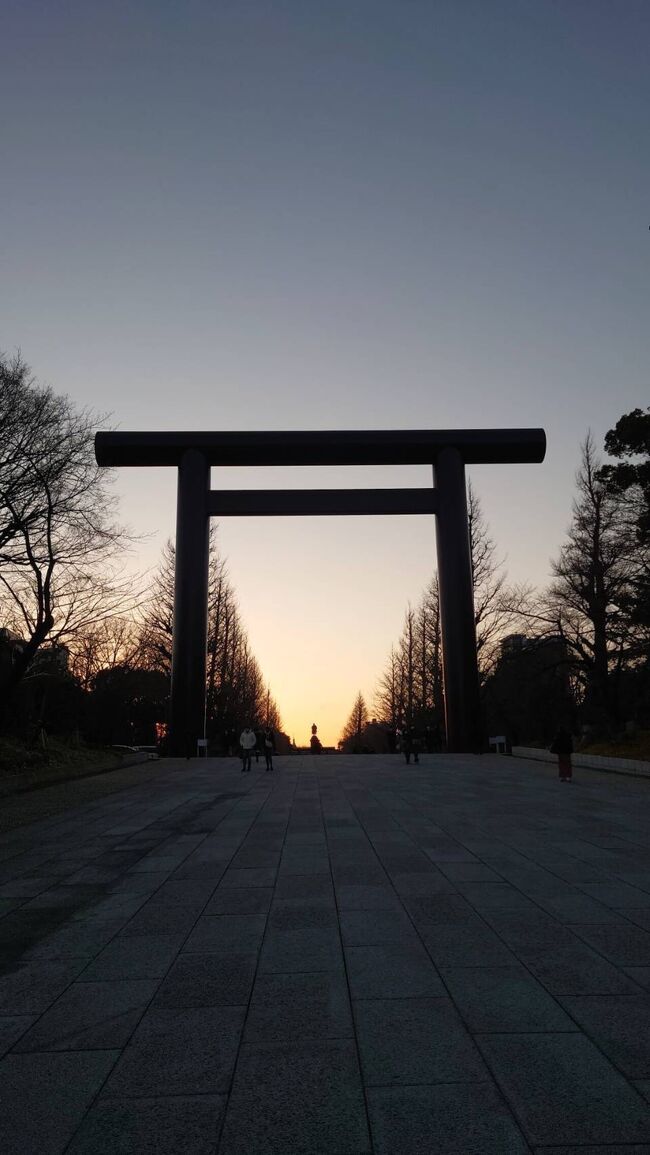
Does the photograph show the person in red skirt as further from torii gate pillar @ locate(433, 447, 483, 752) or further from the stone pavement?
torii gate pillar @ locate(433, 447, 483, 752)

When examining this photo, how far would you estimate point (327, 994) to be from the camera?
12.3 feet

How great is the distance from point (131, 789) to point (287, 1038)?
1170 centimetres

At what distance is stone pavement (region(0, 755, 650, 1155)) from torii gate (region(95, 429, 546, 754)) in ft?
52.9

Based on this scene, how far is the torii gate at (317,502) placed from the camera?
2425cm

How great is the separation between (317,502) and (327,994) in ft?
71.9

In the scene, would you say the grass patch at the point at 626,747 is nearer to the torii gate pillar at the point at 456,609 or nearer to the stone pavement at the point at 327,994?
the torii gate pillar at the point at 456,609

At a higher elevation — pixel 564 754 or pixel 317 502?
pixel 317 502

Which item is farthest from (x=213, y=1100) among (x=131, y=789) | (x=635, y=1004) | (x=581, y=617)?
(x=581, y=617)

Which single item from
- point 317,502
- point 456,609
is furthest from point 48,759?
point 456,609

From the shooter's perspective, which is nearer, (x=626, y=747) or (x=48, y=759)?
(x=48, y=759)

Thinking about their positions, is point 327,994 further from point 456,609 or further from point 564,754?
point 456,609

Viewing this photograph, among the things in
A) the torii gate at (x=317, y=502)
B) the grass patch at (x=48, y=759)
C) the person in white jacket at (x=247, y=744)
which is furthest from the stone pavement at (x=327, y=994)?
the torii gate at (x=317, y=502)

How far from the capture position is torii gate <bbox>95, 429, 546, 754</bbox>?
24.2 meters

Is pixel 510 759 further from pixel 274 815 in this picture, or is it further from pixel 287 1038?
pixel 287 1038
